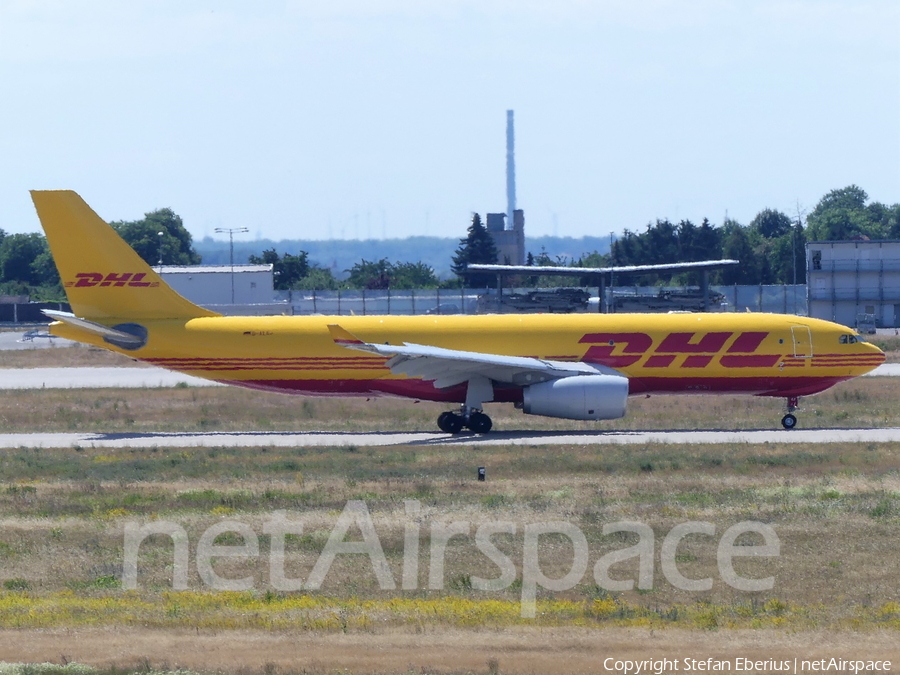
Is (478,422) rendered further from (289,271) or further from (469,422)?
(289,271)

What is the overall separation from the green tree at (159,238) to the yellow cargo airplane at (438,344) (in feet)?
335

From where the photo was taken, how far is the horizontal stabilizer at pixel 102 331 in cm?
3622

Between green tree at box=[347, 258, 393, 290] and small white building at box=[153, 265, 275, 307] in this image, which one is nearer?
small white building at box=[153, 265, 275, 307]

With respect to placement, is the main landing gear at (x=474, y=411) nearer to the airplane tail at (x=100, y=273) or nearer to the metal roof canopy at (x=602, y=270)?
the airplane tail at (x=100, y=273)

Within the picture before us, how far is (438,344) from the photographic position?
37844 millimetres

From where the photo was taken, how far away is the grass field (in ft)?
46.0

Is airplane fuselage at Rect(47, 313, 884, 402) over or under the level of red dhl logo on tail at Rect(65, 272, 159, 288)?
under

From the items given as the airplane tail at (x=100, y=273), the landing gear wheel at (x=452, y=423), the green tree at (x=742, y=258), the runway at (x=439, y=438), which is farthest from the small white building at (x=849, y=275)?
the airplane tail at (x=100, y=273)

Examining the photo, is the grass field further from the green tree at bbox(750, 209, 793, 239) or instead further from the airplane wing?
the green tree at bbox(750, 209, 793, 239)

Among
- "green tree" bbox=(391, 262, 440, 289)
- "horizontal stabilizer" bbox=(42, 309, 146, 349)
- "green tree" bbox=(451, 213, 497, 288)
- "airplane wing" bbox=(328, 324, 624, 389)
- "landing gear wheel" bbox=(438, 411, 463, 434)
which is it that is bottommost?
"landing gear wheel" bbox=(438, 411, 463, 434)

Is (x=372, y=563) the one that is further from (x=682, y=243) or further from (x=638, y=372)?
(x=682, y=243)

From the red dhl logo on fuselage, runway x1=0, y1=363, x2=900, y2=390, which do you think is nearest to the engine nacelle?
the red dhl logo on fuselage

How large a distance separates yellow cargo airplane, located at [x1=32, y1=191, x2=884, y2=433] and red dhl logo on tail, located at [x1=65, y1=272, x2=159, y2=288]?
3cm

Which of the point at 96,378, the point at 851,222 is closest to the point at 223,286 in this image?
the point at 96,378
